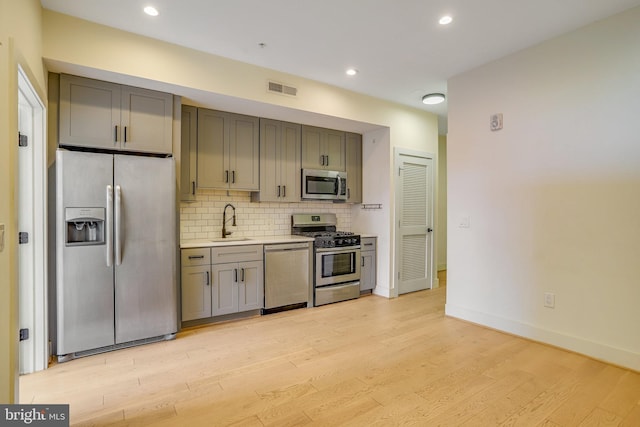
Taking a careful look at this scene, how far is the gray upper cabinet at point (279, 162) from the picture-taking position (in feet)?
13.7

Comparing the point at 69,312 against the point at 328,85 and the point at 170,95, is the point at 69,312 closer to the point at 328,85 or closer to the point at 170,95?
the point at 170,95

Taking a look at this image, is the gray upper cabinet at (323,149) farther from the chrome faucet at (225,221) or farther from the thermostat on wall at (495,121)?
the thermostat on wall at (495,121)

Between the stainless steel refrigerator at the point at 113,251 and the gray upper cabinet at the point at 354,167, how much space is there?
2642 millimetres

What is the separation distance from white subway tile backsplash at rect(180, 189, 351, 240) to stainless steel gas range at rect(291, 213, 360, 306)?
0.53ft

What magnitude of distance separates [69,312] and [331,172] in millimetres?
3364

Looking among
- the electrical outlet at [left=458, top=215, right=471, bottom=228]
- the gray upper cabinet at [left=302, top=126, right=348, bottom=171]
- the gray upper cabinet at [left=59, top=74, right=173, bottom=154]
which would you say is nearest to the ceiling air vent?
the gray upper cabinet at [left=302, top=126, right=348, bottom=171]

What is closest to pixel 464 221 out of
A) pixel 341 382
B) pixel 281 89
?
pixel 341 382

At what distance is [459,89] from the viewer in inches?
147

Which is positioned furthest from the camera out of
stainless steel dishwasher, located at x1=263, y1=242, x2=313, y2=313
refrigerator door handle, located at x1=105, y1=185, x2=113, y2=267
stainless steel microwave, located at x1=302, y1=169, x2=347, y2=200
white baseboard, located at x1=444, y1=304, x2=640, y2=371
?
stainless steel microwave, located at x1=302, y1=169, x2=347, y2=200

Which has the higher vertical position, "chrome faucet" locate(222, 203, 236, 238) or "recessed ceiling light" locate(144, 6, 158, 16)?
"recessed ceiling light" locate(144, 6, 158, 16)

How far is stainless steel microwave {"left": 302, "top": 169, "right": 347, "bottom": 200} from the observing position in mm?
4518

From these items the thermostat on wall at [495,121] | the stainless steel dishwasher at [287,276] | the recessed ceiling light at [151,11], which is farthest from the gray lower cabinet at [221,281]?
the thermostat on wall at [495,121]

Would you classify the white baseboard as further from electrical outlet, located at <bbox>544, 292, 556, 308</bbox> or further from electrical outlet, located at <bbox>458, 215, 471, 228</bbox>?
electrical outlet, located at <bbox>458, 215, 471, 228</bbox>

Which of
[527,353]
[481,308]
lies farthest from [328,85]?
[527,353]
